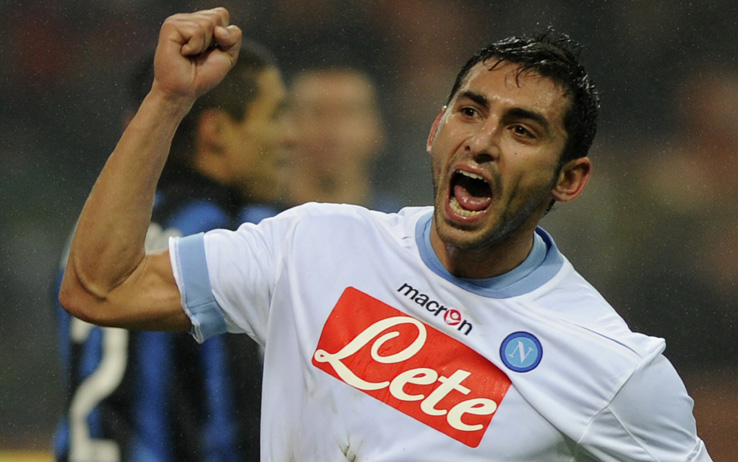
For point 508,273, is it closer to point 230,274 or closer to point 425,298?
point 425,298

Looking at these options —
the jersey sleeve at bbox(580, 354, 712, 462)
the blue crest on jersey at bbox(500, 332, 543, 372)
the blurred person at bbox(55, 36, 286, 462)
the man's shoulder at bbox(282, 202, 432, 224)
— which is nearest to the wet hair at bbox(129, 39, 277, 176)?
Result: the blurred person at bbox(55, 36, 286, 462)

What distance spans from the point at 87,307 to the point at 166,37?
328 millimetres

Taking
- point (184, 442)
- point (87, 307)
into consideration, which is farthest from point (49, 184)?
point (87, 307)

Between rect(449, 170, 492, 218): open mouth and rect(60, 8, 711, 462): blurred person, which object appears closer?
rect(60, 8, 711, 462): blurred person

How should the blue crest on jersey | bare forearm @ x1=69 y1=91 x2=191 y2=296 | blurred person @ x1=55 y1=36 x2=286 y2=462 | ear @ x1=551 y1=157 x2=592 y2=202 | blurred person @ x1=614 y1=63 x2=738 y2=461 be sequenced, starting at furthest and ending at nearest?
blurred person @ x1=614 y1=63 x2=738 y2=461 < blurred person @ x1=55 y1=36 x2=286 y2=462 < ear @ x1=551 y1=157 x2=592 y2=202 < the blue crest on jersey < bare forearm @ x1=69 y1=91 x2=191 y2=296

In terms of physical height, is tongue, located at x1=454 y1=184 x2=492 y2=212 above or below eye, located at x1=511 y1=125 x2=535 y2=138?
below

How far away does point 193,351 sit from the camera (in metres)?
1.88

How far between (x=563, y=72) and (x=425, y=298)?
0.36 m

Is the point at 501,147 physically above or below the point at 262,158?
above

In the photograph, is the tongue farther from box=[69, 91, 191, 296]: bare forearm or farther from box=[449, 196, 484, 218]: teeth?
box=[69, 91, 191, 296]: bare forearm

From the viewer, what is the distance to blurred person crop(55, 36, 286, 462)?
186cm

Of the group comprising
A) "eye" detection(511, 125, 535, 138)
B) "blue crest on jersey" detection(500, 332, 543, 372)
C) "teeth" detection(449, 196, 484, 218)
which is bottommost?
"blue crest on jersey" detection(500, 332, 543, 372)

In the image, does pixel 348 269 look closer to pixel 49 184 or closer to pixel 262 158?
pixel 262 158

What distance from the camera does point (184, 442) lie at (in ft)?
6.11
